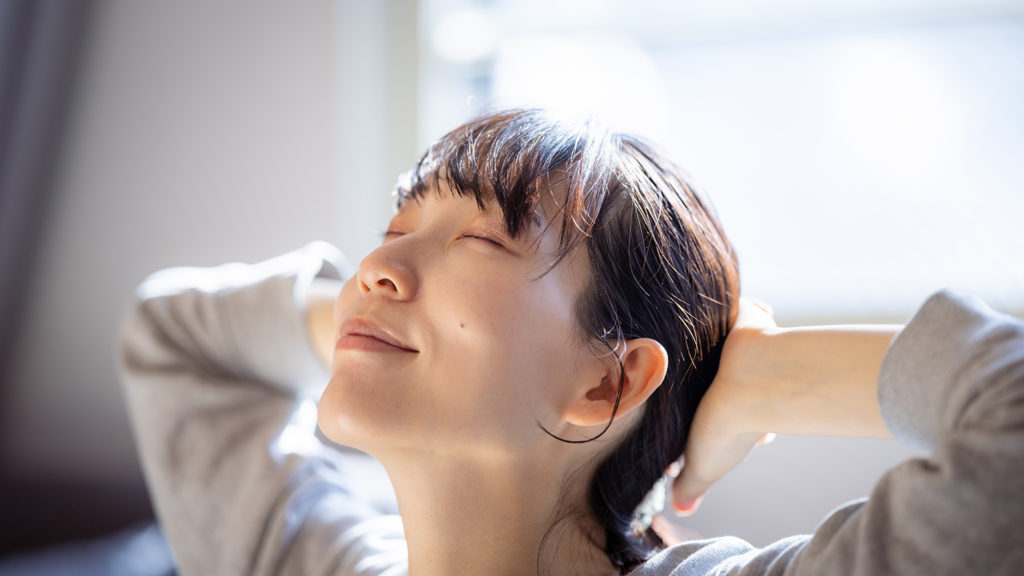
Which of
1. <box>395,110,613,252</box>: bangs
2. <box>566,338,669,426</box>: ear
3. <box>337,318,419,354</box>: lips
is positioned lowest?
<box>566,338,669,426</box>: ear

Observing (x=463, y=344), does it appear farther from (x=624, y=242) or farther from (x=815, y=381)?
(x=815, y=381)

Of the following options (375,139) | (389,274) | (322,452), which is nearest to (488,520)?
(389,274)

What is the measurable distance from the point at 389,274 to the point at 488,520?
0.29 meters

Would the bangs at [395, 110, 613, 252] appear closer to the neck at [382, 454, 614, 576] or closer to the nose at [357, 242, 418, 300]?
the nose at [357, 242, 418, 300]

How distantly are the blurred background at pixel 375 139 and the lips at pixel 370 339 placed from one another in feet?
2.09

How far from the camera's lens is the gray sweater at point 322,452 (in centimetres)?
54

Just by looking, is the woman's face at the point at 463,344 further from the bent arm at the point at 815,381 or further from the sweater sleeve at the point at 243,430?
the sweater sleeve at the point at 243,430

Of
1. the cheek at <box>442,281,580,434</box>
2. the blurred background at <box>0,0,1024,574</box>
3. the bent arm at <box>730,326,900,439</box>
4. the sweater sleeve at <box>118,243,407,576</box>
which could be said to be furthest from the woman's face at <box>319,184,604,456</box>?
the blurred background at <box>0,0,1024,574</box>

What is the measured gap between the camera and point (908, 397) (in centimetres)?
63

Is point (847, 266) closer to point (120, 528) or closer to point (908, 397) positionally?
point (908, 397)

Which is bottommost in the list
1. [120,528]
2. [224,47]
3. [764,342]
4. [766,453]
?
[120,528]

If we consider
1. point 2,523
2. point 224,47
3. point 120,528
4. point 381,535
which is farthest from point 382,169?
point 2,523

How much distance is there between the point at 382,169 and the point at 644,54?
0.54 meters

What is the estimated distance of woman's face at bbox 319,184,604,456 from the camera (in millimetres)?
747
